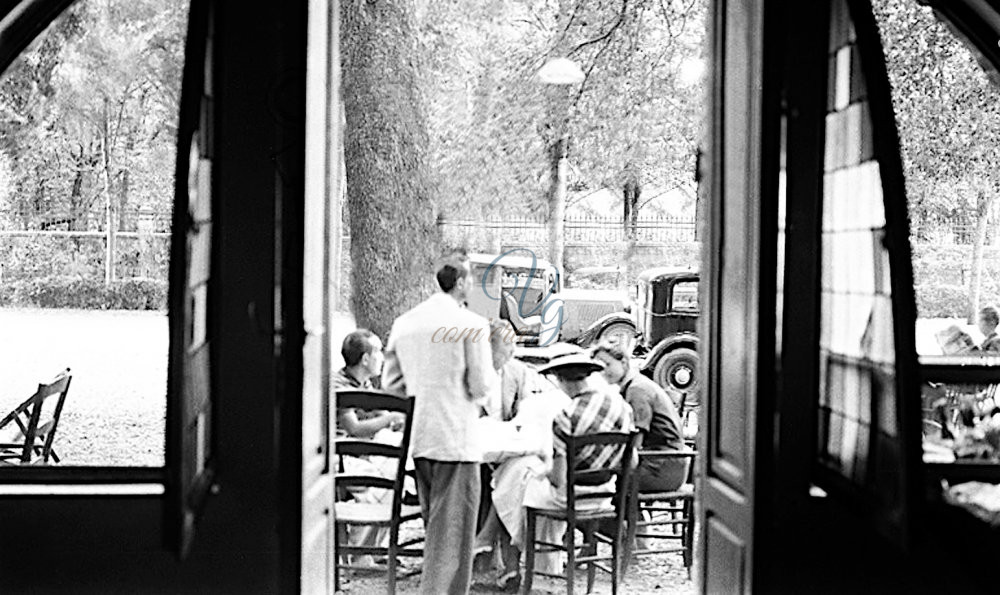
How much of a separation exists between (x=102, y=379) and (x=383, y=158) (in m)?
2.84

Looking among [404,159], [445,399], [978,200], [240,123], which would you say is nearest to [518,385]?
[445,399]

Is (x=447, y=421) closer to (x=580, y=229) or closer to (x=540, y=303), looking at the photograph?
(x=540, y=303)

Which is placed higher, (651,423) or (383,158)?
(383,158)

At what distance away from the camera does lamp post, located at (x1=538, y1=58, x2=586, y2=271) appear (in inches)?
452

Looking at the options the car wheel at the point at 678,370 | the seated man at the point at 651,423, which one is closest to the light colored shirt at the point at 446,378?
the seated man at the point at 651,423

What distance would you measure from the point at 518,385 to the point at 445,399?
58.2 inches

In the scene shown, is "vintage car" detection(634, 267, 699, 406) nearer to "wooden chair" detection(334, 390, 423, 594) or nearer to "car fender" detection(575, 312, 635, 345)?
"car fender" detection(575, 312, 635, 345)

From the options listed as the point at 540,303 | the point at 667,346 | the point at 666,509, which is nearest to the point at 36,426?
the point at 666,509

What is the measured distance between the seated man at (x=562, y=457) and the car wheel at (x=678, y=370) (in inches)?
223

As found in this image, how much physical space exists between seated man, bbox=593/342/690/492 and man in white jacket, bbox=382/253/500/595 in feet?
3.93

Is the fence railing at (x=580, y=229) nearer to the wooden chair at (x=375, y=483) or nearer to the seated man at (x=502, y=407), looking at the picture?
the seated man at (x=502, y=407)

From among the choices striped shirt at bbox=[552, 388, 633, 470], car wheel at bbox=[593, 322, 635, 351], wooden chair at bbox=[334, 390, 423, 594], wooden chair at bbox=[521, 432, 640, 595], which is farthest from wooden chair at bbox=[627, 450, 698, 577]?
car wheel at bbox=[593, 322, 635, 351]

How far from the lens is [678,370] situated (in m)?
12.5

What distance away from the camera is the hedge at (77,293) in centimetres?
781
